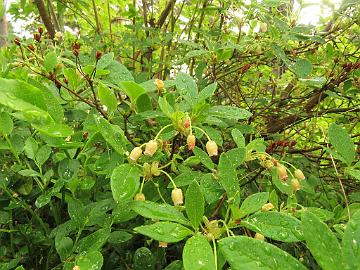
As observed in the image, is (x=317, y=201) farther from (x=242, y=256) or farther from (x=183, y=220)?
(x=242, y=256)

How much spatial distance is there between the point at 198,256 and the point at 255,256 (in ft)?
0.30

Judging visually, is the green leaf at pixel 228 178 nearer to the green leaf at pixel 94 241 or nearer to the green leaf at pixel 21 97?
the green leaf at pixel 94 241

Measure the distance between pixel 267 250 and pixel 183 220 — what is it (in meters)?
0.18

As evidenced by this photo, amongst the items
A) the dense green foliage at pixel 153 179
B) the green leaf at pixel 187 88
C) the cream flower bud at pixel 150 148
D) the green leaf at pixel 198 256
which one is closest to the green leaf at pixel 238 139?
the dense green foliage at pixel 153 179

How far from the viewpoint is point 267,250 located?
440 millimetres

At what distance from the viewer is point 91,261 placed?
63 cm

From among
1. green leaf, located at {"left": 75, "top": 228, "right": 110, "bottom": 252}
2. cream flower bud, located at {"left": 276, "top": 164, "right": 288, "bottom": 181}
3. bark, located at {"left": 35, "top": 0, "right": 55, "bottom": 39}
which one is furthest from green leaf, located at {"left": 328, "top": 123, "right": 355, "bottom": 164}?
bark, located at {"left": 35, "top": 0, "right": 55, "bottom": 39}

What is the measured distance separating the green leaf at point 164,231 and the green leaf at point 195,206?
0.08ft

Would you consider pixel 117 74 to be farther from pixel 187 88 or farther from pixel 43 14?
pixel 43 14

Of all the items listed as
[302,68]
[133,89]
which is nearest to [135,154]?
[133,89]

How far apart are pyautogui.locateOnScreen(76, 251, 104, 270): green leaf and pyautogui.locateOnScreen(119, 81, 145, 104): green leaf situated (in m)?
0.29

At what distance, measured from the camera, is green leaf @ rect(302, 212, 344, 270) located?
1.43 ft

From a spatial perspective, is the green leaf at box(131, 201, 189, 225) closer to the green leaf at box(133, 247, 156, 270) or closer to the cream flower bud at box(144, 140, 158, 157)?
the cream flower bud at box(144, 140, 158, 157)

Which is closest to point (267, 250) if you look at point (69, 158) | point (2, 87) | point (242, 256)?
point (242, 256)
